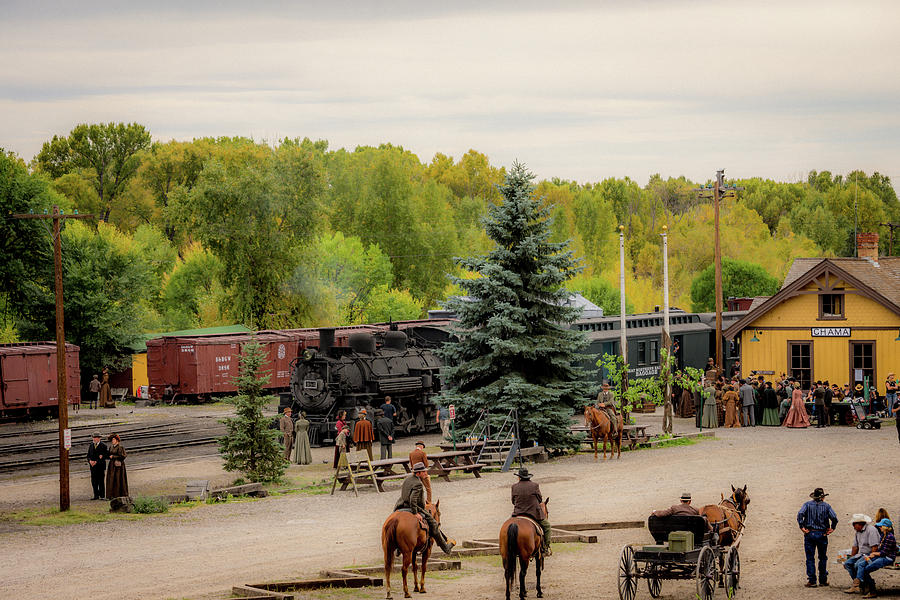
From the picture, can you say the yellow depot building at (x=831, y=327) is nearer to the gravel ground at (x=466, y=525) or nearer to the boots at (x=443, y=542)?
the gravel ground at (x=466, y=525)

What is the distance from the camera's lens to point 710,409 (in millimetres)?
37250

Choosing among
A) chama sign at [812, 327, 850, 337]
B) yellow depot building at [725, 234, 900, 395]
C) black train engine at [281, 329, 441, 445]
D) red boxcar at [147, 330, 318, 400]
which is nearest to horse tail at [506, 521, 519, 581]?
black train engine at [281, 329, 441, 445]

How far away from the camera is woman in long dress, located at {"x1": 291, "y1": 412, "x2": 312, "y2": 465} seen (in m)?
31.9

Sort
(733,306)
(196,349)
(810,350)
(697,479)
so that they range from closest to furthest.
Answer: (697,479)
(810,350)
(196,349)
(733,306)

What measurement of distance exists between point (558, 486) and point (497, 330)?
21.7 ft

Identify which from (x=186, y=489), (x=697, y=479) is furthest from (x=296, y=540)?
(x=697, y=479)

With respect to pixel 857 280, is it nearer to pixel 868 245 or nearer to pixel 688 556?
pixel 868 245

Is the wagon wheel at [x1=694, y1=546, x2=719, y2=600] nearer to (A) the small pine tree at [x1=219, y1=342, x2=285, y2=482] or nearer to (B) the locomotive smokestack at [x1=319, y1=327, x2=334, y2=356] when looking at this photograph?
(A) the small pine tree at [x1=219, y1=342, x2=285, y2=482]

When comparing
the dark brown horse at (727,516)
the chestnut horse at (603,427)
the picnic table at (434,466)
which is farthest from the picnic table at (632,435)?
the dark brown horse at (727,516)

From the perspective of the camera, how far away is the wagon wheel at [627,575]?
14367 mm

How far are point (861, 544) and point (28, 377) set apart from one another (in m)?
38.7

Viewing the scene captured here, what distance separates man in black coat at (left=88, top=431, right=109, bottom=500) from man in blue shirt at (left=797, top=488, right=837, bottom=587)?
17.4m

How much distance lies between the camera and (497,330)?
31531 millimetres

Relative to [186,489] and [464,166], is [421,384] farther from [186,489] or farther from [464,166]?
[464,166]
